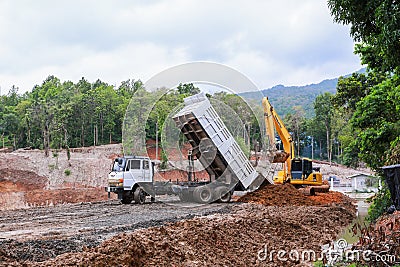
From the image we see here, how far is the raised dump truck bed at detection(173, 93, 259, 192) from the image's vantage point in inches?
593

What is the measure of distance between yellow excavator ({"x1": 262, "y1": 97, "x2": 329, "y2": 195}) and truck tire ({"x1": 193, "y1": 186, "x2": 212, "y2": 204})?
2.99 meters

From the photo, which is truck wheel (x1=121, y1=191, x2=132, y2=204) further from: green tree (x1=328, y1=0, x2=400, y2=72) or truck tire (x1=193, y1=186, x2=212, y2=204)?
green tree (x1=328, y1=0, x2=400, y2=72)

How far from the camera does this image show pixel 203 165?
16719mm

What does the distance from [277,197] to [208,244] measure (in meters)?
9.68

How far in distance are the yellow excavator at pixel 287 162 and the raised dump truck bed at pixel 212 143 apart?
2.13m

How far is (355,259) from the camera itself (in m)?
5.64

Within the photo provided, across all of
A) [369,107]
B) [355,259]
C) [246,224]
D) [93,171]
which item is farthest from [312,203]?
[93,171]

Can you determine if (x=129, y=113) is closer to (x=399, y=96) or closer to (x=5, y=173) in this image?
(x=399, y=96)

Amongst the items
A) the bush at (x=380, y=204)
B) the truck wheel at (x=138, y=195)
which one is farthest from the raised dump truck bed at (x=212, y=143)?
the bush at (x=380, y=204)

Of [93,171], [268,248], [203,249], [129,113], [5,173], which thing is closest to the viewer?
[203,249]

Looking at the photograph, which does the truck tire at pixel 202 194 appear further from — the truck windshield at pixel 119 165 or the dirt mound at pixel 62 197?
the dirt mound at pixel 62 197

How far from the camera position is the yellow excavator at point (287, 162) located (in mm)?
18578

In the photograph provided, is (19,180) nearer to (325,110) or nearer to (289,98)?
(325,110)

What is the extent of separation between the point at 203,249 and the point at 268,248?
51.6 inches
